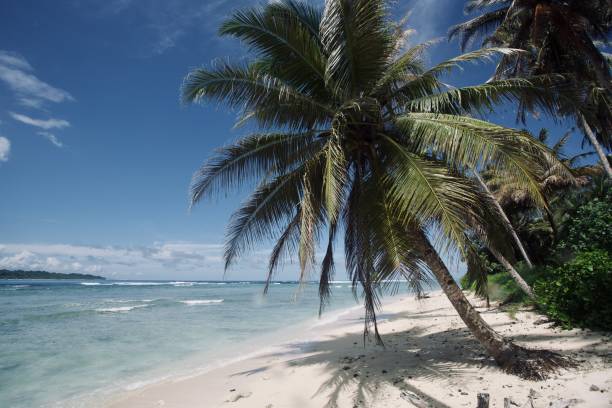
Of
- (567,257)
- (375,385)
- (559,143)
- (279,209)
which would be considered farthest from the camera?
(559,143)

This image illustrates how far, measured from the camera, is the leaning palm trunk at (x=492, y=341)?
514cm

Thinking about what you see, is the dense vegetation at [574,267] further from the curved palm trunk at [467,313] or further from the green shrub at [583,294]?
the curved palm trunk at [467,313]

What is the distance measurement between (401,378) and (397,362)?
1.09m

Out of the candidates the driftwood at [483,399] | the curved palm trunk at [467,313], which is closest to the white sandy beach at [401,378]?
the curved palm trunk at [467,313]

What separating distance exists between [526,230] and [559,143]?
16.2ft

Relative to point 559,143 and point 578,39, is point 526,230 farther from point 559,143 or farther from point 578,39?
point 578,39

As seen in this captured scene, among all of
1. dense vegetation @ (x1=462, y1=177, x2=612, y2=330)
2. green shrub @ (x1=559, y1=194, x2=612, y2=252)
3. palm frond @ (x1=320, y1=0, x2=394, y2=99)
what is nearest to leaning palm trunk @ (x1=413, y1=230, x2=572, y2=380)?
dense vegetation @ (x1=462, y1=177, x2=612, y2=330)

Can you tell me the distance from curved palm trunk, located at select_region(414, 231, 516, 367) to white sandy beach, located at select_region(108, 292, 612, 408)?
1.00 ft

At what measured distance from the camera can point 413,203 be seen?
4859 millimetres

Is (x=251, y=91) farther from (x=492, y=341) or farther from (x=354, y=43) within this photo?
(x=492, y=341)

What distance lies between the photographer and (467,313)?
5656 mm

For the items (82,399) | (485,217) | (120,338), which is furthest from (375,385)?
(120,338)

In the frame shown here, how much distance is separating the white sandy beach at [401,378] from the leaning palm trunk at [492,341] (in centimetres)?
18

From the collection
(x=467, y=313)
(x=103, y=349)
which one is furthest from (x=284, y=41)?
(x=103, y=349)
